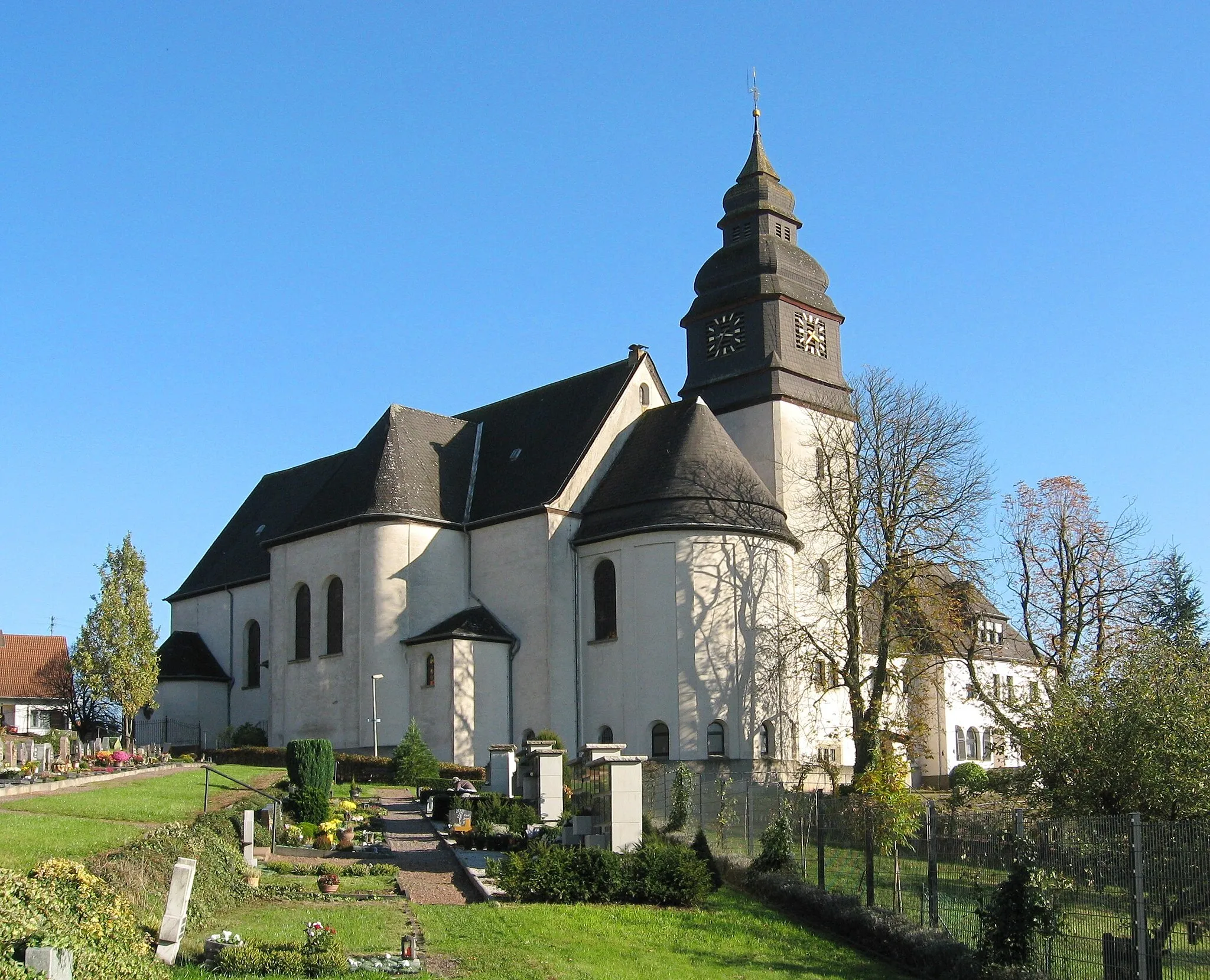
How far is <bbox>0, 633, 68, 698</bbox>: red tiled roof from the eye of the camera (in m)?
68.9

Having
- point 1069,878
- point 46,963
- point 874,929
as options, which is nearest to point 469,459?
point 874,929

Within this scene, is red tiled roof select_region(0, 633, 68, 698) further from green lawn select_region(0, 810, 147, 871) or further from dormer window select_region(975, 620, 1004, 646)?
green lawn select_region(0, 810, 147, 871)

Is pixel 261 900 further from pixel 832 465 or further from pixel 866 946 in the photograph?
pixel 832 465

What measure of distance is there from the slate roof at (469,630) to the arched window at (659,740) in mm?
6005

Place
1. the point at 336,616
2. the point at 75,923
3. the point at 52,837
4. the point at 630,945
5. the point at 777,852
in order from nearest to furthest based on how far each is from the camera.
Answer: the point at 75,923 < the point at 630,945 < the point at 52,837 < the point at 777,852 < the point at 336,616

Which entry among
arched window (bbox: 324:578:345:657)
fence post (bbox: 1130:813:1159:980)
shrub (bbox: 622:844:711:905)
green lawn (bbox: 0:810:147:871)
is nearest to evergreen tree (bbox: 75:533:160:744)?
arched window (bbox: 324:578:345:657)

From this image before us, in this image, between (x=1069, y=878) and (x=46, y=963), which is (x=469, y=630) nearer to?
(x=1069, y=878)

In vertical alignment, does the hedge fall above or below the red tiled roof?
below

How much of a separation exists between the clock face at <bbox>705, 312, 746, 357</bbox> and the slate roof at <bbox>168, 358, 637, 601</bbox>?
4669 mm


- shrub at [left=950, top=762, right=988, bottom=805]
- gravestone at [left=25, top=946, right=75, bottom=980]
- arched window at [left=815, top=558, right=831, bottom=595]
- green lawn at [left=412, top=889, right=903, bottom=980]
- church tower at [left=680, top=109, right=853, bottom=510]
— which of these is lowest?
shrub at [left=950, top=762, right=988, bottom=805]

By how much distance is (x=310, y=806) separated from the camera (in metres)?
27.4

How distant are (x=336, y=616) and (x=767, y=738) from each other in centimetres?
1566

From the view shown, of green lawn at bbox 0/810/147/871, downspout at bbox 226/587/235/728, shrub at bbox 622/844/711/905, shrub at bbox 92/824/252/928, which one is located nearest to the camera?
shrub at bbox 92/824/252/928

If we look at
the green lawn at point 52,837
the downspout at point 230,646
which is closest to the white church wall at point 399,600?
the downspout at point 230,646
